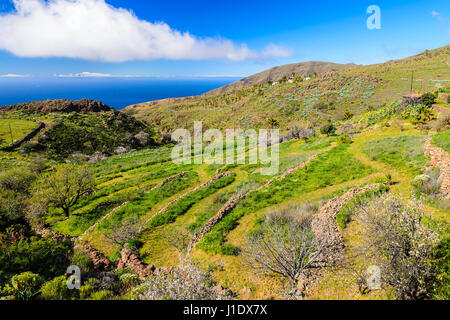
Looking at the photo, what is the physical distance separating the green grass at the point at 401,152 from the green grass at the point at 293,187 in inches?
67.9

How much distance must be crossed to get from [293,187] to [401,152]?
9741 mm

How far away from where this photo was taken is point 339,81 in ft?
214

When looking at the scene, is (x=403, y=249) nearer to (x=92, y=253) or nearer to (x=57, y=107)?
(x=92, y=253)

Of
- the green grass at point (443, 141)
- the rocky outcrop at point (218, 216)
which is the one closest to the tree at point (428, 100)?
the green grass at point (443, 141)

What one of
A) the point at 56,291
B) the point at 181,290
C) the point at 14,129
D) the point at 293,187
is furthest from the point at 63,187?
the point at 14,129

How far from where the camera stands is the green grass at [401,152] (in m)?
13.2

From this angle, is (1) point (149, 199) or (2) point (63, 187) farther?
(1) point (149, 199)

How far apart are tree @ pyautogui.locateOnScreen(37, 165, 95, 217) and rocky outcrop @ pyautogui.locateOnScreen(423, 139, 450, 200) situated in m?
22.5

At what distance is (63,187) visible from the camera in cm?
1511

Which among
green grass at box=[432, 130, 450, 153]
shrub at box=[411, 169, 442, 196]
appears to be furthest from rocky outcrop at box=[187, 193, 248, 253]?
green grass at box=[432, 130, 450, 153]

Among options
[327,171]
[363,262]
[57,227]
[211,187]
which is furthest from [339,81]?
[57,227]

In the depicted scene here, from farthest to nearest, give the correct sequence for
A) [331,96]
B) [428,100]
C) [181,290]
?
[331,96]
[428,100]
[181,290]
